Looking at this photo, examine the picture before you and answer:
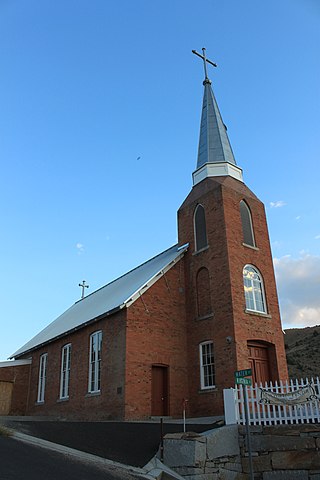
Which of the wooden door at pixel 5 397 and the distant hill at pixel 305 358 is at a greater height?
the distant hill at pixel 305 358

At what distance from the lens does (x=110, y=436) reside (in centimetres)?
1279

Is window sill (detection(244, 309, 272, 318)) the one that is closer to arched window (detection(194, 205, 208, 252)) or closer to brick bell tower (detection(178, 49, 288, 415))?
brick bell tower (detection(178, 49, 288, 415))

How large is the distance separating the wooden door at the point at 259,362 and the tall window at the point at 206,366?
1.65 m

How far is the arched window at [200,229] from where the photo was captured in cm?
2102

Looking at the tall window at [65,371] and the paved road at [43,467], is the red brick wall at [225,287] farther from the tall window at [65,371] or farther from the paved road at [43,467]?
the paved road at [43,467]

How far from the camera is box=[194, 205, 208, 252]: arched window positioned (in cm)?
2102

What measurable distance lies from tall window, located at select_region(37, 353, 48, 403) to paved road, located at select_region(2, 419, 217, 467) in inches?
508

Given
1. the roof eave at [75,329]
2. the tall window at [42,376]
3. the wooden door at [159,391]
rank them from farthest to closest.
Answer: the tall window at [42,376], the roof eave at [75,329], the wooden door at [159,391]

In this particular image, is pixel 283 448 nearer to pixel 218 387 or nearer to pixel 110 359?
pixel 218 387

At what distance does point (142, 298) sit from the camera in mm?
19297

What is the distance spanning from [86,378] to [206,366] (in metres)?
6.19

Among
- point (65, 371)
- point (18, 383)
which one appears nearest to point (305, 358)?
point (65, 371)

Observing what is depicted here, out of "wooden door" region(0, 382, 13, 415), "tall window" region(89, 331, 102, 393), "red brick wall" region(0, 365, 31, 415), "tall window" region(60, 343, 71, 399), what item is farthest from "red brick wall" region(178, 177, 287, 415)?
"wooden door" region(0, 382, 13, 415)

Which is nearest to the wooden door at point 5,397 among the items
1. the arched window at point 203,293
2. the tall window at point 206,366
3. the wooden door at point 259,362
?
the tall window at point 206,366
